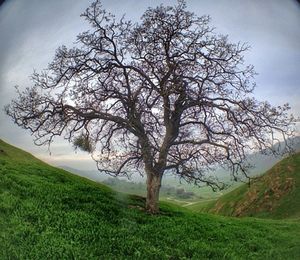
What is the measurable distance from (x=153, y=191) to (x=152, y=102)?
187cm

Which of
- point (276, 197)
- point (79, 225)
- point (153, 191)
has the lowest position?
point (79, 225)

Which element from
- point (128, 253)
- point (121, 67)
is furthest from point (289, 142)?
point (128, 253)

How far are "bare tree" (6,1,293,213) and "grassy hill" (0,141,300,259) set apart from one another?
52 centimetres

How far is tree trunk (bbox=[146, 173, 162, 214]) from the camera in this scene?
5.23 meters

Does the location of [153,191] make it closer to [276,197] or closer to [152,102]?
[152,102]

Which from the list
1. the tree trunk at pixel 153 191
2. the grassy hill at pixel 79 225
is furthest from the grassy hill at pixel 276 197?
the grassy hill at pixel 79 225

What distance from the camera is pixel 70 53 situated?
15.2 ft

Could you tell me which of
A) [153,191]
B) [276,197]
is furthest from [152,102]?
[276,197]

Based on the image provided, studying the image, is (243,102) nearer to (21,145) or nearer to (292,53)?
(292,53)

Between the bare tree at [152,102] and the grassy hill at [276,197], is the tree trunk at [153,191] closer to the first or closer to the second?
the bare tree at [152,102]

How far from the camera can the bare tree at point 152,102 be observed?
4.49 m

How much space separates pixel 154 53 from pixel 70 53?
3.31 feet

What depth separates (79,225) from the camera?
6.33 metres

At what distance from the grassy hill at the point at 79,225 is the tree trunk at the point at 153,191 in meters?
0.17
